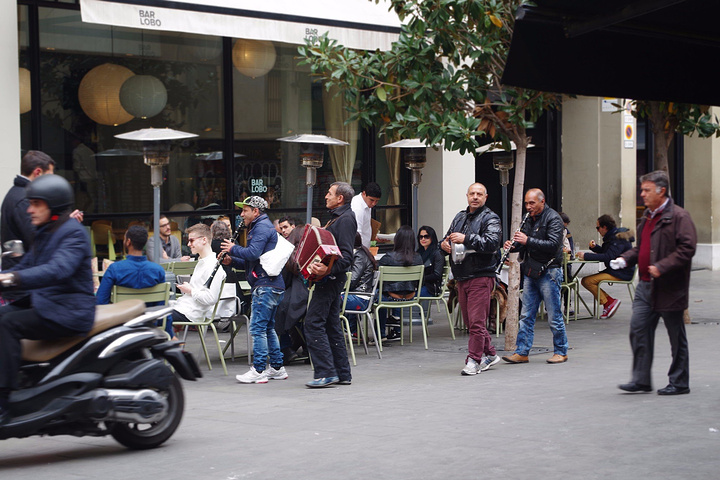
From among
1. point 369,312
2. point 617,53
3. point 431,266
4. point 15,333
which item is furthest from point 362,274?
point 617,53

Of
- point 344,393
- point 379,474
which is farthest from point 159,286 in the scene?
point 379,474

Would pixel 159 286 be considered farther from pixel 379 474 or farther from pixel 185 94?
pixel 185 94

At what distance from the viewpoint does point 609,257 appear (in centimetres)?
1388

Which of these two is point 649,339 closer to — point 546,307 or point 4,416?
point 546,307

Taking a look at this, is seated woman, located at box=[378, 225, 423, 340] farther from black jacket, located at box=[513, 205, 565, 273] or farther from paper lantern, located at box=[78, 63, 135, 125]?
paper lantern, located at box=[78, 63, 135, 125]

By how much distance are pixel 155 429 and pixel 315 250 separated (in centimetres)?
269

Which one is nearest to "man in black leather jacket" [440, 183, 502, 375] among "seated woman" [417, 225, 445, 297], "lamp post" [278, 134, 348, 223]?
"seated woman" [417, 225, 445, 297]

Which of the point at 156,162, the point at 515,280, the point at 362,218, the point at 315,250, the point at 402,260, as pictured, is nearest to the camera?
the point at 315,250

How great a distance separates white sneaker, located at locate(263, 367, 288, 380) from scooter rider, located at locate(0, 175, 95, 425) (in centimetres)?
346

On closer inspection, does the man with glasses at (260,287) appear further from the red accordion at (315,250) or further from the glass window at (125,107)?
the glass window at (125,107)

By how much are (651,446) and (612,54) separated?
7.83 ft

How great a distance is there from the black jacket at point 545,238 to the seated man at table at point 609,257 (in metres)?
3.92

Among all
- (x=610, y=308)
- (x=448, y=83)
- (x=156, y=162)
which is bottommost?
(x=610, y=308)

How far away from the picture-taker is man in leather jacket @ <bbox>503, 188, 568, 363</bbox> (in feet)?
32.2
